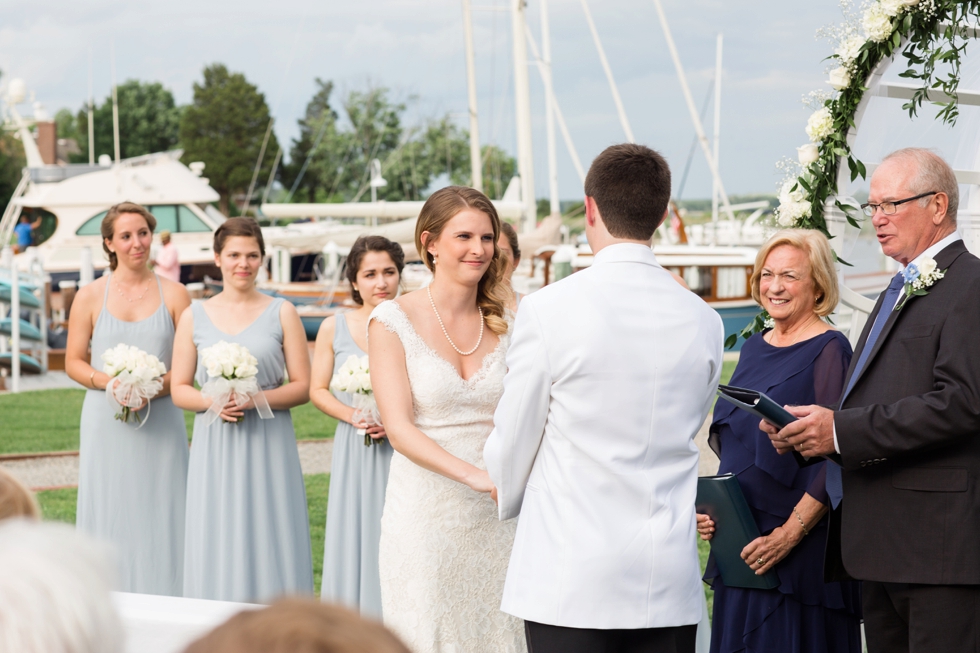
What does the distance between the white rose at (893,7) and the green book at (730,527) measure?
2.13 metres

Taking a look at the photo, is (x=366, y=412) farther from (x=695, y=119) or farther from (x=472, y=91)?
(x=695, y=119)

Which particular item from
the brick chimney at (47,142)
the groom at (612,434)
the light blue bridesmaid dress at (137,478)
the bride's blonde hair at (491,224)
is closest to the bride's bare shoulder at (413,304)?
the bride's blonde hair at (491,224)

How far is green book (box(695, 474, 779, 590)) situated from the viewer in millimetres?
3908

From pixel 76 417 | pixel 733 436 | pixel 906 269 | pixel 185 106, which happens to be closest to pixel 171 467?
pixel 733 436

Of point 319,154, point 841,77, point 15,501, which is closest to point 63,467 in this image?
point 841,77

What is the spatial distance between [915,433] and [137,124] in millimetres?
69828

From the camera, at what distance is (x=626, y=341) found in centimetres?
275

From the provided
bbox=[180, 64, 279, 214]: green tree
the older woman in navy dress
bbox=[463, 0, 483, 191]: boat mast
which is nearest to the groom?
the older woman in navy dress

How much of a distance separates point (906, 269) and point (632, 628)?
5.22 feet

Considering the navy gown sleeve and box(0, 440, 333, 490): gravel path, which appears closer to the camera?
the navy gown sleeve

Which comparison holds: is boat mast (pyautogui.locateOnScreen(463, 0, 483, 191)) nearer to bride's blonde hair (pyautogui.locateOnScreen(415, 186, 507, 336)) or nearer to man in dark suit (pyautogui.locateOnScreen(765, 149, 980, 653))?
bride's blonde hair (pyautogui.locateOnScreen(415, 186, 507, 336))

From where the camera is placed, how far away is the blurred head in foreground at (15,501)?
1.67 meters

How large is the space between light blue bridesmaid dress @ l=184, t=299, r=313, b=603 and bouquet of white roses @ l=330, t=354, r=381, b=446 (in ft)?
1.63

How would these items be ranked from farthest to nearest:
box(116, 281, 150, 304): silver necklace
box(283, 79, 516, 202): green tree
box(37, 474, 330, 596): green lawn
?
box(283, 79, 516, 202): green tree
box(37, 474, 330, 596): green lawn
box(116, 281, 150, 304): silver necklace
